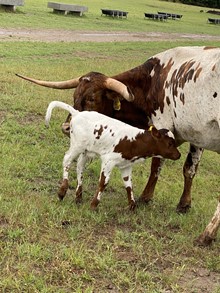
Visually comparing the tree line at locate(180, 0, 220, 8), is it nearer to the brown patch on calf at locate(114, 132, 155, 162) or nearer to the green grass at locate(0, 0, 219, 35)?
the green grass at locate(0, 0, 219, 35)

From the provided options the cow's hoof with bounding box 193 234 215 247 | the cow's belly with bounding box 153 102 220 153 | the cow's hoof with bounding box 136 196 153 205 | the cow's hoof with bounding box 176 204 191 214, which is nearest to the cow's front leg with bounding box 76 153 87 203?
the cow's hoof with bounding box 136 196 153 205

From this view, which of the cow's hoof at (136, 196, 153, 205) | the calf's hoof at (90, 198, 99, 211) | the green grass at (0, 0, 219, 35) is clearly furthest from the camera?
the green grass at (0, 0, 219, 35)

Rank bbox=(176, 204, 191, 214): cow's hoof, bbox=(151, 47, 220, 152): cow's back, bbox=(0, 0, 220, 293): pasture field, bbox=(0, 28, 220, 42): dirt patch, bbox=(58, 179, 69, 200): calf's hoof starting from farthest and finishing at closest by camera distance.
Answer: bbox=(0, 28, 220, 42): dirt patch < bbox=(176, 204, 191, 214): cow's hoof < bbox=(58, 179, 69, 200): calf's hoof < bbox=(151, 47, 220, 152): cow's back < bbox=(0, 0, 220, 293): pasture field

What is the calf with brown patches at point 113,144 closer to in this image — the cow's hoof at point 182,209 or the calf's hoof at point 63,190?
the calf's hoof at point 63,190

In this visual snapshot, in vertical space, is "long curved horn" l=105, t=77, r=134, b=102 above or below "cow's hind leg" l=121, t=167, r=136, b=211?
above

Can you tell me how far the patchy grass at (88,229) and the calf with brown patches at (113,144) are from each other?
43 cm

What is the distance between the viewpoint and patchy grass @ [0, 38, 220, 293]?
4359mm

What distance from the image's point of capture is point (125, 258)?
4793mm

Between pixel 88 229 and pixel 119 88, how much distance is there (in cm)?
203

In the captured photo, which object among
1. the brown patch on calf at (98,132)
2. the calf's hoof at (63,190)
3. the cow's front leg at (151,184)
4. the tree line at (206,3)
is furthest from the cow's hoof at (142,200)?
the tree line at (206,3)

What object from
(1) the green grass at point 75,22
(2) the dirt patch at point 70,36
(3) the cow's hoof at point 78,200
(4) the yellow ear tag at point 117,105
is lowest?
(3) the cow's hoof at point 78,200

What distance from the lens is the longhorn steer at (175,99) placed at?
18.9 ft

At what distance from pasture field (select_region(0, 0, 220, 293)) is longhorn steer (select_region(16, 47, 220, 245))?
407mm

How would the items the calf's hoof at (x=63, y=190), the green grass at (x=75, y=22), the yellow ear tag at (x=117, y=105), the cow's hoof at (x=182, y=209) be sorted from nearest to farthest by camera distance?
the calf's hoof at (x=63, y=190) < the cow's hoof at (x=182, y=209) < the yellow ear tag at (x=117, y=105) < the green grass at (x=75, y=22)
